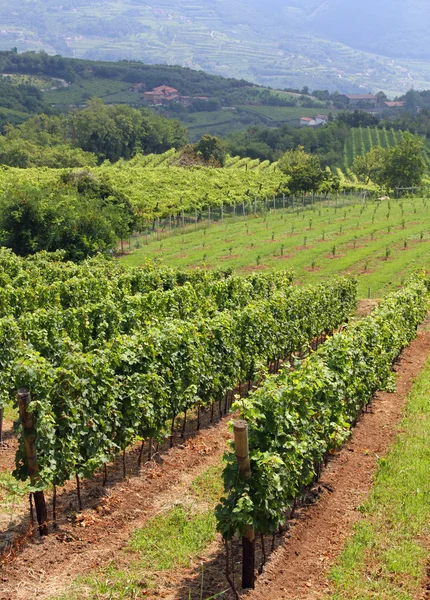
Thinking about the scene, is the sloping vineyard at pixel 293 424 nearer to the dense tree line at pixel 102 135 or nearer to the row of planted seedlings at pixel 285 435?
the row of planted seedlings at pixel 285 435

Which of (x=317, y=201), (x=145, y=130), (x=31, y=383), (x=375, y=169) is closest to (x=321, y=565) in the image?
(x=31, y=383)

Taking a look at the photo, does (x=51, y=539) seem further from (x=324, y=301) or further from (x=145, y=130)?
(x=145, y=130)

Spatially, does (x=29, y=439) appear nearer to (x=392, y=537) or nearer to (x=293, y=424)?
(x=293, y=424)

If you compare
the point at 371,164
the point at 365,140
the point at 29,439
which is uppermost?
the point at 365,140

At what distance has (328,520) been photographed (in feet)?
40.4

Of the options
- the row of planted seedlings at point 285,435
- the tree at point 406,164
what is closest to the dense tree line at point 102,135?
the tree at point 406,164

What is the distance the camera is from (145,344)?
49.8 ft

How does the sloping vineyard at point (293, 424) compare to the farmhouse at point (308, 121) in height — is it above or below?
below

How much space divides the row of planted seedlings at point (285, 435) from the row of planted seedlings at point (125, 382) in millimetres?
1252

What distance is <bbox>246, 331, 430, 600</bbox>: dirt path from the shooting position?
10.3 meters

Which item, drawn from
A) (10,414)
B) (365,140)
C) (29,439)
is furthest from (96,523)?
(365,140)

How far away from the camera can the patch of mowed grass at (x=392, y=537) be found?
10.3 meters

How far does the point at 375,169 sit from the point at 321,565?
8820cm

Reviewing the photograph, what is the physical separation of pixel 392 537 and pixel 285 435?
2.47 meters
